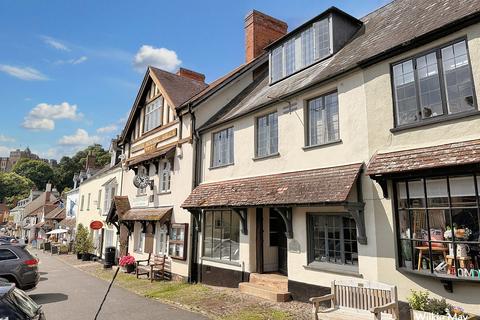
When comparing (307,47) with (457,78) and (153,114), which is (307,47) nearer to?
(457,78)

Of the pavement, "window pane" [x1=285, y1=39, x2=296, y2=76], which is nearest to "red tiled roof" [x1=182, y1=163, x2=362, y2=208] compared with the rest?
the pavement

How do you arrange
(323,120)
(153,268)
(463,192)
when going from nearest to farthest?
(463,192) → (323,120) → (153,268)

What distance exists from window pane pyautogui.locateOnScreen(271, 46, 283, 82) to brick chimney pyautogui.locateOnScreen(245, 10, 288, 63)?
3.75 metres

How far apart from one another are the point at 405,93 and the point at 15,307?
8687 mm

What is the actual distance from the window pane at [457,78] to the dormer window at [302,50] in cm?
483

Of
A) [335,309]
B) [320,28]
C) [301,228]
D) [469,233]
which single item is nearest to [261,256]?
[301,228]

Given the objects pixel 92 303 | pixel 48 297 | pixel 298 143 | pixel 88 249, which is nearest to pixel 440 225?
pixel 298 143

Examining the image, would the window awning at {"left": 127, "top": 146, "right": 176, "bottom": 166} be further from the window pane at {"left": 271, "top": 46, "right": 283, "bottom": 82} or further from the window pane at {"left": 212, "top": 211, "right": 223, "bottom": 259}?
the window pane at {"left": 271, "top": 46, "right": 283, "bottom": 82}

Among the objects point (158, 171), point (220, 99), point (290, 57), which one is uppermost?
point (290, 57)

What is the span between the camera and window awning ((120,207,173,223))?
16.3 metres

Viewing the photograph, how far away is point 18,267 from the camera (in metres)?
11.6

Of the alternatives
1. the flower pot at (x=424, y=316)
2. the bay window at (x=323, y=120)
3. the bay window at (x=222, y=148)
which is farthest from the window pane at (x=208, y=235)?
the flower pot at (x=424, y=316)

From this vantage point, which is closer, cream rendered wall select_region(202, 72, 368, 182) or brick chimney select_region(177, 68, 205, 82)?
cream rendered wall select_region(202, 72, 368, 182)

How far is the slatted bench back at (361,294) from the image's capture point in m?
7.32
